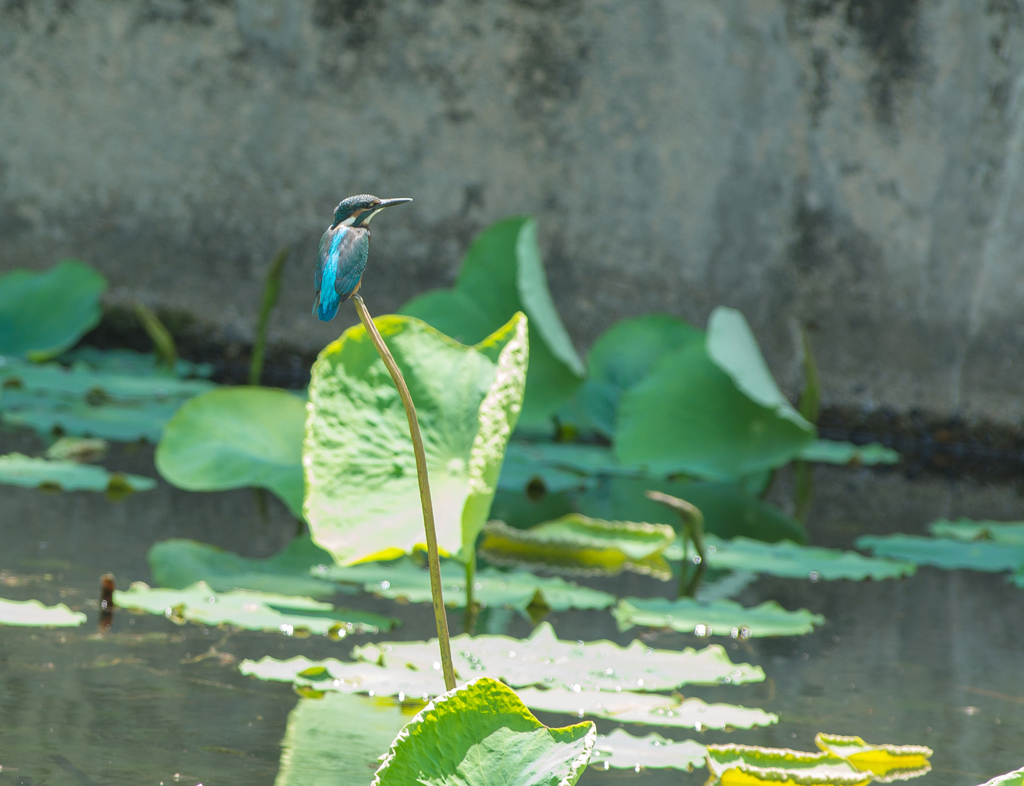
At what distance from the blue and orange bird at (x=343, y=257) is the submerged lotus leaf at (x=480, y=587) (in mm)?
903

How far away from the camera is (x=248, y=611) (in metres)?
1.44

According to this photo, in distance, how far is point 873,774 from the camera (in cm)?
110

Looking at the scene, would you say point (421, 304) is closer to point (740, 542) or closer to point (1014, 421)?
point (740, 542)

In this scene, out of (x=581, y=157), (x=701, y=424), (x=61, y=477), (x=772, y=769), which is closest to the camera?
(x=772, y=769)

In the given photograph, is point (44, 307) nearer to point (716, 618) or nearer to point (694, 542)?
point (694, 542)

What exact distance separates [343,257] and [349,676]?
63 centimetres

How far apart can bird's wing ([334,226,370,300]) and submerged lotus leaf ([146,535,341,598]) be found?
92 cm

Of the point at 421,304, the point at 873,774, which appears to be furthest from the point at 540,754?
the point at 421,304

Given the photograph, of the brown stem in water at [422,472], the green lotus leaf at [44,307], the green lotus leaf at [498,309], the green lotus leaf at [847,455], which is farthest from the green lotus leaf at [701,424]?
the brown stem in water at [422,472]

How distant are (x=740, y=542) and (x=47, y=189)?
2.91 meters

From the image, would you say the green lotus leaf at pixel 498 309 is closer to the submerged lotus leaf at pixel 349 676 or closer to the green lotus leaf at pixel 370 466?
the green lotus leaf at pixel 370 466

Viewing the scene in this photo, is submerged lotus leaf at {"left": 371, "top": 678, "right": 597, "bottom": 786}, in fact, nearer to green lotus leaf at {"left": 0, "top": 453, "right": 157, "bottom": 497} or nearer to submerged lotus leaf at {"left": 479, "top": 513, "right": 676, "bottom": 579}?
submerged lotus leaf at {"left": 479, "top": 513, "right": 676, "bottom": 579}

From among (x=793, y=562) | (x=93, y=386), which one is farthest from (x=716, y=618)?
(x=93, y=386)

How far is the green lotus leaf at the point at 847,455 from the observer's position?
128 inches
